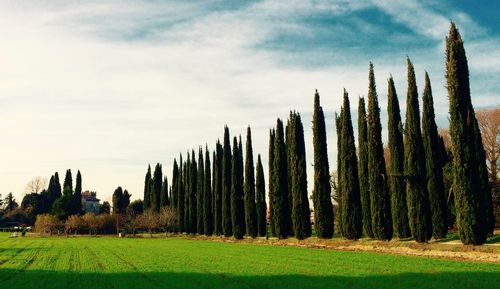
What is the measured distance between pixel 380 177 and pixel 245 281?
23236 mm

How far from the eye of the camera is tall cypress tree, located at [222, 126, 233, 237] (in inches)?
2486

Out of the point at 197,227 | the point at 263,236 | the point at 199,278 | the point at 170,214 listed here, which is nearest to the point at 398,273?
the point at 199,278

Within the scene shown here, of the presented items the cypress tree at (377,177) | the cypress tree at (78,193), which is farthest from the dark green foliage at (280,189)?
the cypress tree at (78,193)

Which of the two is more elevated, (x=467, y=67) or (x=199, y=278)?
(x=467, y=67)

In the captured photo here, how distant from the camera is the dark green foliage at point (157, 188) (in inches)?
3784

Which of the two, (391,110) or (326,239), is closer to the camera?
(391,110)

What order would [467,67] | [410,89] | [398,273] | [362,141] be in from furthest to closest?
[362,141] < [410,89] < [467,67] < [398,273]

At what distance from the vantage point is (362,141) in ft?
136

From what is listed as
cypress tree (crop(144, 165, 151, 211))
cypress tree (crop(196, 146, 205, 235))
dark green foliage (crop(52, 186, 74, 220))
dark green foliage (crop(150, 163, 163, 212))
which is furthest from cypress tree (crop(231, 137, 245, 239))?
dark green foliage (crop(52, 186, 74, 220))

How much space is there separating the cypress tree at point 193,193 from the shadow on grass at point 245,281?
2142 inches

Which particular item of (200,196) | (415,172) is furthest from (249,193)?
(415,172)

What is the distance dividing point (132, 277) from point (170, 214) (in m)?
64.0

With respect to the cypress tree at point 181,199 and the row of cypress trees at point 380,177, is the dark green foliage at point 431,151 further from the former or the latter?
the cypress tree at point 181,199

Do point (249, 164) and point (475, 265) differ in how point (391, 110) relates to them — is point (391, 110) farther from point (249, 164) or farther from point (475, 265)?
point (249, 164)
